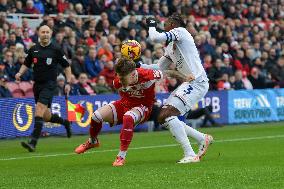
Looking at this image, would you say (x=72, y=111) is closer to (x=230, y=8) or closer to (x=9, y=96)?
(x=9, y=96)

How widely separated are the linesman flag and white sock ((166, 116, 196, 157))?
8761mm

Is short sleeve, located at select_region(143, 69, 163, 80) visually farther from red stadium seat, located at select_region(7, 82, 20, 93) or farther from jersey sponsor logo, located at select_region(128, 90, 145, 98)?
red stadium seat, located at select_region(7, 82, 20, 93)

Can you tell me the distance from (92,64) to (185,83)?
11.5 m

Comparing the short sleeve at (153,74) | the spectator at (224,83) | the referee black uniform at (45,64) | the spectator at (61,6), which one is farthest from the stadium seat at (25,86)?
the short sleeve at (153,74)

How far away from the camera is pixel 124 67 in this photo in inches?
479

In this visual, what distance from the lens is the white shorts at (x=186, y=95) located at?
12.9 metres

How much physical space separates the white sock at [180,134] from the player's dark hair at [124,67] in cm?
104

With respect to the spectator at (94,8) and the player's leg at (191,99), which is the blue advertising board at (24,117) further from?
the player's leg at (191,99)

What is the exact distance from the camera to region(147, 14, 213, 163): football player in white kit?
12641mm

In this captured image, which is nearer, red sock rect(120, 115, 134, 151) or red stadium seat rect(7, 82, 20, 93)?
red sock rect(120, 115, 134, 151)

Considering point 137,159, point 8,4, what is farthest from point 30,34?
point 137,159

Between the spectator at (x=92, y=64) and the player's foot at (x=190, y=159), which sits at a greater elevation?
the spectator at (x=92, y=64)

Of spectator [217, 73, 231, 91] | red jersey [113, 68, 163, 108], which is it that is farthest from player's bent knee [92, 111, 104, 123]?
spectator [217, 73, 231, 91]

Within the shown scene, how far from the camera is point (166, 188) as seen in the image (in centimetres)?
916
